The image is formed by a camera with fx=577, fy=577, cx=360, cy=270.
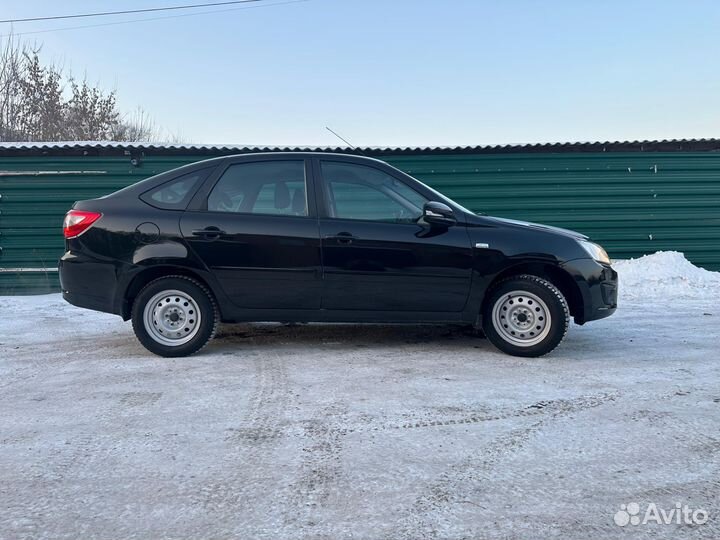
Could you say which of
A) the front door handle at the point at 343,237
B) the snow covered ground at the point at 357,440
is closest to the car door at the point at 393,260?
the front door handle at the point at 343,237

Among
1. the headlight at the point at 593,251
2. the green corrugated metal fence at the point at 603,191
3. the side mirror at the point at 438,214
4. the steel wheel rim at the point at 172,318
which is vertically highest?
the green corrugated metal fence at the point at 603,191

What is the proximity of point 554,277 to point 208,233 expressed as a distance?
9.44 ft

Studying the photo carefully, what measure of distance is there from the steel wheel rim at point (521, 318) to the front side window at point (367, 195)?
1022 mm

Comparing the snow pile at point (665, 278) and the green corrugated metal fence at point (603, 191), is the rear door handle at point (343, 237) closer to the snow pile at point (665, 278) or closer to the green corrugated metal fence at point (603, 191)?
the green corrugated metal fence at point (603, 191)

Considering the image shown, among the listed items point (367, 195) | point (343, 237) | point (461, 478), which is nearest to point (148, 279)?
point (343, 237)

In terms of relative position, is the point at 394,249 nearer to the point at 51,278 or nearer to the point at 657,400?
the point at 657,400

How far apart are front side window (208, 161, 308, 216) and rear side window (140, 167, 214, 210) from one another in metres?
0.16

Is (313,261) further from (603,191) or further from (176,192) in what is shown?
(603,191)

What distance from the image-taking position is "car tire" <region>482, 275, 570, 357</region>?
461 centimetres

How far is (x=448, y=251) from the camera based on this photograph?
4652 millimetres

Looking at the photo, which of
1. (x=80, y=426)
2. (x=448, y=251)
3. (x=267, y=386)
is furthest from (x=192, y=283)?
(x=448, y=251)

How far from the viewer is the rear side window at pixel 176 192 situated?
4699mm

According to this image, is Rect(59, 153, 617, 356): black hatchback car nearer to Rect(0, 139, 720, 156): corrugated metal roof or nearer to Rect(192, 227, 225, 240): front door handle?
Rect(192, 227, 225, 240): front door handle

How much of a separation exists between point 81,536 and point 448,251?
3.26 meters
